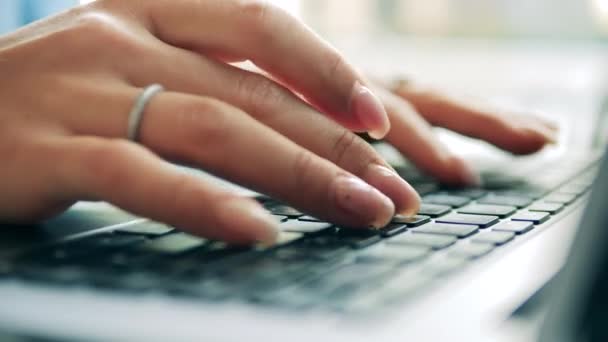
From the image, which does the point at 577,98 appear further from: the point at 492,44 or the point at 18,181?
the point at 18,181

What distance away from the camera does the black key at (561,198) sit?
0.64m

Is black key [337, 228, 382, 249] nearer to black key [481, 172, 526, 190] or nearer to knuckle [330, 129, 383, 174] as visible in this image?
knuckle [330, 129, 383, 174]

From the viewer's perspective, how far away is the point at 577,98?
183 cm

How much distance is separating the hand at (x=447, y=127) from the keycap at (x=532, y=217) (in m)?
0.19

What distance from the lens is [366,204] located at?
487 millimetres

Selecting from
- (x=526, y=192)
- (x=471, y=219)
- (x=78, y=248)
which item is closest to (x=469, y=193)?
(x=526, y=192)

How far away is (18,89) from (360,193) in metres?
0.26

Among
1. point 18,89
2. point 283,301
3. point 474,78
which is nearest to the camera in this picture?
point 283,301

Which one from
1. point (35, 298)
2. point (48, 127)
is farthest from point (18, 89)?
point (35, 298)

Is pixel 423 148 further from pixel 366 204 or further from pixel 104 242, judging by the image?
pixel 104 242

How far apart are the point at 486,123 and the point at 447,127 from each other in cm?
5

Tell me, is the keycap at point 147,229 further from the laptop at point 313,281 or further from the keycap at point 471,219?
the keycap at point 471,219

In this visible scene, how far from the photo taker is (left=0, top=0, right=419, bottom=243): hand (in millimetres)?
465

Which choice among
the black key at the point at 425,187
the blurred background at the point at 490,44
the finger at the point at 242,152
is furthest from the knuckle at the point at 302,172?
the blurred background at the point at 490,44
